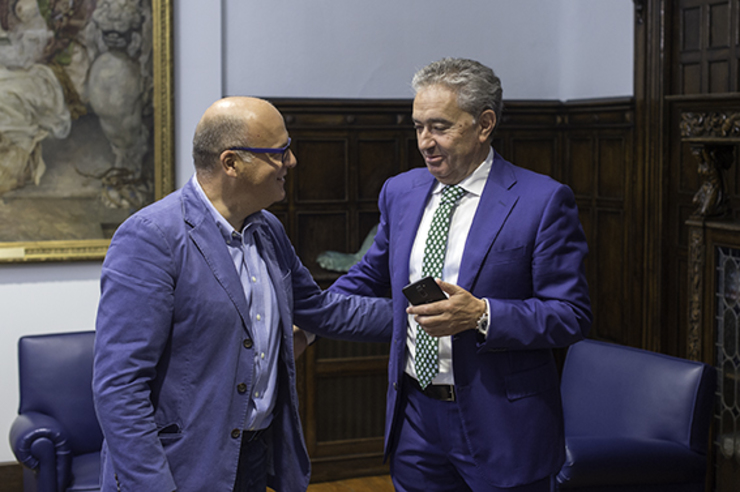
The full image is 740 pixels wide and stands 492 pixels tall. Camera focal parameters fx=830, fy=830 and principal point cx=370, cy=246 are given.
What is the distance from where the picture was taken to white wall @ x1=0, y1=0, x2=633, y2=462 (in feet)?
14.9

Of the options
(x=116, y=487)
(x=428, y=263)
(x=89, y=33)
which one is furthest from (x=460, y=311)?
(x=89, y=33)

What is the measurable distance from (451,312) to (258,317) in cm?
50

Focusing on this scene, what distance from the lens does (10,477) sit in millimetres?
4566

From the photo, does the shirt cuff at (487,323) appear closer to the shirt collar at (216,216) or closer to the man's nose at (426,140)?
the man's nose at (426,140)

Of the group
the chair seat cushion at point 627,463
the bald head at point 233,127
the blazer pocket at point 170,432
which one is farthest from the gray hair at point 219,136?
the chair seat cushion at point 627,463

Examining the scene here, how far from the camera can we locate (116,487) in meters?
1.95

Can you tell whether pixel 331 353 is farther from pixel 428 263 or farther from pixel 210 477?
pixel 210 477

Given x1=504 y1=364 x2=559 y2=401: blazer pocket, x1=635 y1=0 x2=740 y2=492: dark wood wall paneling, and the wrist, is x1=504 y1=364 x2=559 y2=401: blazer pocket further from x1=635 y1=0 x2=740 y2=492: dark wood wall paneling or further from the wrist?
x1=635 y1=0 x2=740 y2=492: dark wood wall paneling

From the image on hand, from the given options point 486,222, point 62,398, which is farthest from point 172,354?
point 62,398

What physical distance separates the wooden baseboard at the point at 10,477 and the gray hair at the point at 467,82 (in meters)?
3.47

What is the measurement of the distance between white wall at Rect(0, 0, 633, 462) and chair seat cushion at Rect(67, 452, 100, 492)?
96cm

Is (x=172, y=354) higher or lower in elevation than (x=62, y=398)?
higher

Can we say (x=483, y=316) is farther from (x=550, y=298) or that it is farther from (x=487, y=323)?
(x=550, y=298)

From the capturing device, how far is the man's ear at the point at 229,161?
204cm
